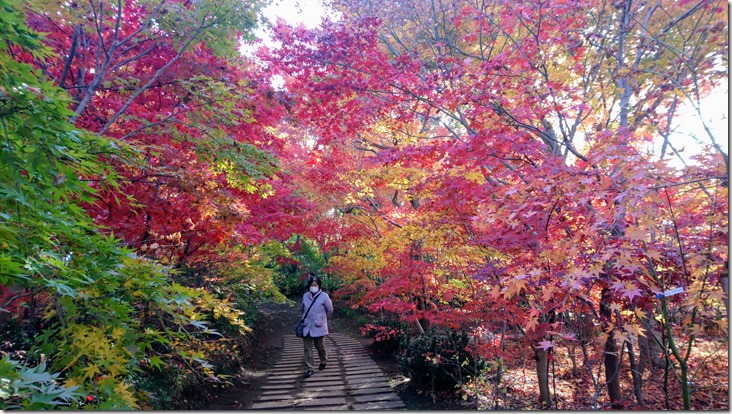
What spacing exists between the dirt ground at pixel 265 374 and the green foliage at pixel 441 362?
0.19 m

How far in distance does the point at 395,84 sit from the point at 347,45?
3.02 feet

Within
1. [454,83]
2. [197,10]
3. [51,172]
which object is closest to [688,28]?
[454,83]

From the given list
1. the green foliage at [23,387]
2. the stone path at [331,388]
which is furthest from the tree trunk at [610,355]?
the green foliage at [23,387]

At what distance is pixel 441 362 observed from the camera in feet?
15.6

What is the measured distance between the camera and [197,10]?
12.3ft

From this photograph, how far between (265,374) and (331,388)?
1.84m

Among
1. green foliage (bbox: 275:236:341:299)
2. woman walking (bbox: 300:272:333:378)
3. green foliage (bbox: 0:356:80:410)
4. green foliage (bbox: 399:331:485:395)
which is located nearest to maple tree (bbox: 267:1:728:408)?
green foliage (bbox: 399:331:485:395)

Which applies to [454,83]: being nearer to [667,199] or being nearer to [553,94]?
[553,94]

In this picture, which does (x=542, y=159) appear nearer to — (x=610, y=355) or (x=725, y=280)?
(x=725, y=280)

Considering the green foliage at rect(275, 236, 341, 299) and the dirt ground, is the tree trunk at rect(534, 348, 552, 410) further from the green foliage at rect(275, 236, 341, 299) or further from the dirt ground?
the green foliage at rect(275, 236, 341, 299)

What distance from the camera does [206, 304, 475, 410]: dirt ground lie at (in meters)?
4.64

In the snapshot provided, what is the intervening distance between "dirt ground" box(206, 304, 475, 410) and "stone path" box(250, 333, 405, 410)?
0.57ft

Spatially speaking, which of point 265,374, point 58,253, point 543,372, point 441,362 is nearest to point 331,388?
point 441,362

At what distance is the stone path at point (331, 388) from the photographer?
4297mm
